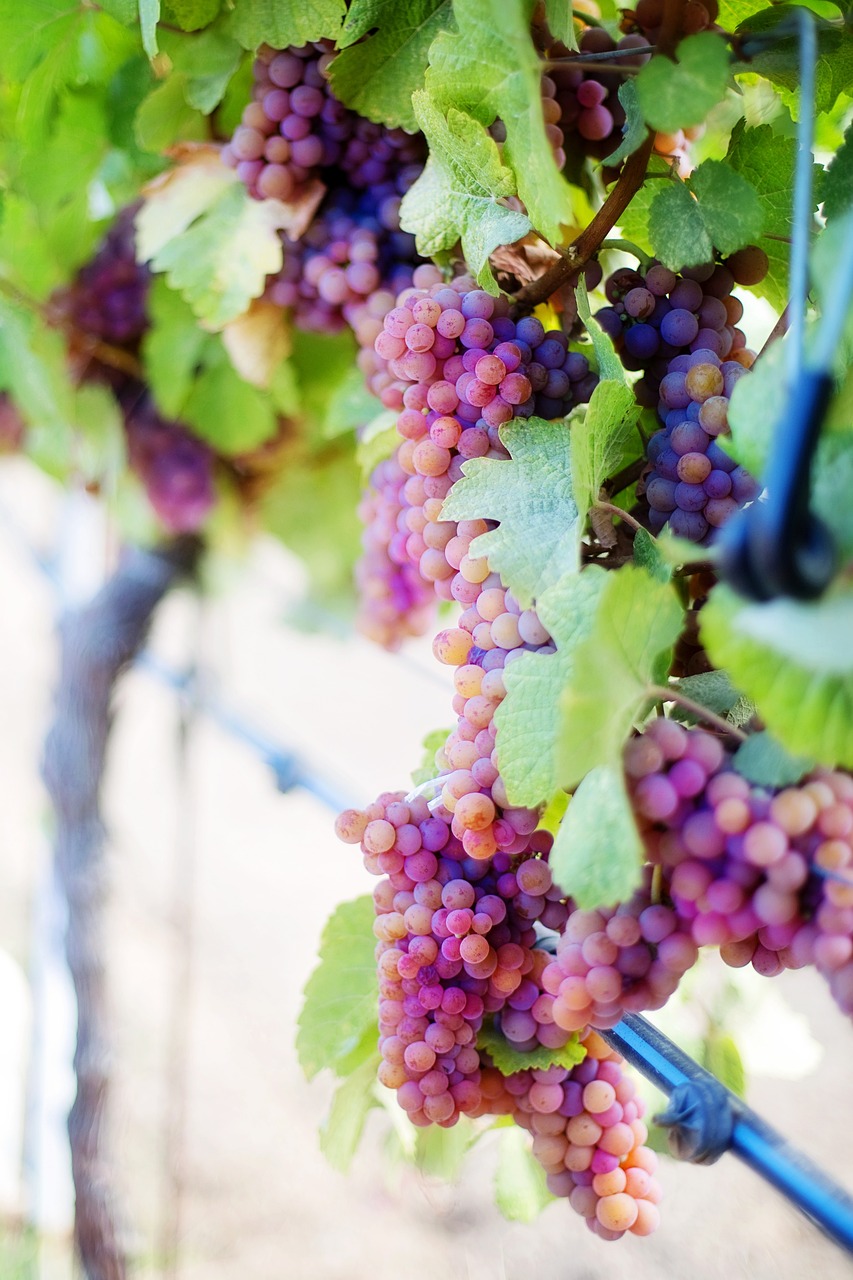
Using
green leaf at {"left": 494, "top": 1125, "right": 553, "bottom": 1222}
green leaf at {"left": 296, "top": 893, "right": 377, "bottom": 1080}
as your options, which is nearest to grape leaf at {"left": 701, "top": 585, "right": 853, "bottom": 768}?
green leaf at {"left": 296, "top": 893, "right": 377, "bottom": 1080}

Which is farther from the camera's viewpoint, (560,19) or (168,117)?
(168,117)

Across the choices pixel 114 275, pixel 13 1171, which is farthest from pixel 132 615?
pixel 13 1171

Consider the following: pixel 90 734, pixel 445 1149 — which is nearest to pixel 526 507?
pixel 445 1149

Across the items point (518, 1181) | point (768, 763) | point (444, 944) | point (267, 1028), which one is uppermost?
point (768, 763)

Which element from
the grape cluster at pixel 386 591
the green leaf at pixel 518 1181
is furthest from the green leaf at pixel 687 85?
the green leaf at pixel 518 1181

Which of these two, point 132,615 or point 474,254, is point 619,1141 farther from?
point 132,615

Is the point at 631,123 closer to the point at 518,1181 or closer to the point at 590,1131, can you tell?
the point at 590,1131
